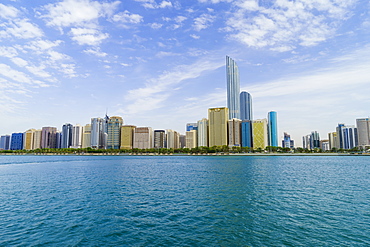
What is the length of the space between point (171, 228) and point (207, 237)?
10.6 ft

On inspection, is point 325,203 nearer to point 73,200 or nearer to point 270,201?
point 270,201

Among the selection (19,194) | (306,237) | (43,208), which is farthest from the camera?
(19,194)

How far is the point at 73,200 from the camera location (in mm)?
28594

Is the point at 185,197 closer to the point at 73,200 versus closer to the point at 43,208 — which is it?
the point at 73,200

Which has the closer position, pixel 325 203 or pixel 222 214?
pixel 222 214

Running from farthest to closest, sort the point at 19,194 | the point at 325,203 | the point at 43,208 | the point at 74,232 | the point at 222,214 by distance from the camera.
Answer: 1. the point at 19,194
2. the point at 325,203
3. the point at 43,208
4. the point at 222,214
5. the point at 74,232

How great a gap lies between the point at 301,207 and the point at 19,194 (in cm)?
3568

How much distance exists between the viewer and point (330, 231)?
18.2 metres

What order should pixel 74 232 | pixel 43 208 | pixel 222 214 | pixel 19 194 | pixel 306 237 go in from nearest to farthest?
1. pixel 306 237
2. pixel 74 232
3. pixel 222 214
4. pixel 43 208
5. pixel 19 194

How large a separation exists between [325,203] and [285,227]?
1114 cm

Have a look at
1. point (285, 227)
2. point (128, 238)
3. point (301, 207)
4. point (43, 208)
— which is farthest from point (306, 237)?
point (43, 208)

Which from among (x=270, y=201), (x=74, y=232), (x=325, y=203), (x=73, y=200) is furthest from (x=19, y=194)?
(x=325, y=203)

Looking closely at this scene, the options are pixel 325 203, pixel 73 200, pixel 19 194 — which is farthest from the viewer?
pixel 19 194

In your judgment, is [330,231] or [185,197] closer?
[330,231]
